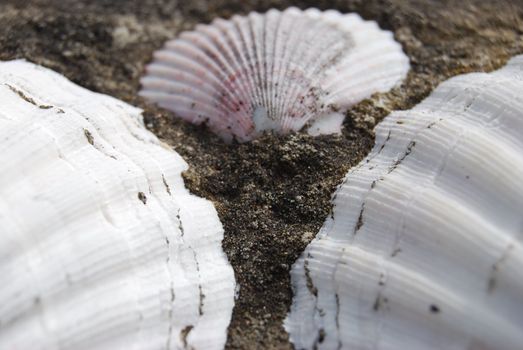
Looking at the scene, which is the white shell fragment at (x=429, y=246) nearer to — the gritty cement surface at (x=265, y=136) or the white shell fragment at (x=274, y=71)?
the gritty cement surface at (x=265, y=136)

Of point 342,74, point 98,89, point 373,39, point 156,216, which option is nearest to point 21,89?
point 98,89

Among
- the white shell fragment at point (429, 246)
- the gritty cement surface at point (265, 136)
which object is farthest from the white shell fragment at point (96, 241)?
the white shell fragment at point (429, 246)

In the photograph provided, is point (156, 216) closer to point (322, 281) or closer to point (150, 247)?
point (150, 247)

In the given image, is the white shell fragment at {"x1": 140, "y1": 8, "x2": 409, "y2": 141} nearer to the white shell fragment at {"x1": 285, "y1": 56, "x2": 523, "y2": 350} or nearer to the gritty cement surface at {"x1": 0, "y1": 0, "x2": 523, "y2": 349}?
the gritty cement surface at {"x1": 0, "y1": 0, "x2": 523, "y2": 349}

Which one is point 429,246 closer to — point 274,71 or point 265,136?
point 265,136

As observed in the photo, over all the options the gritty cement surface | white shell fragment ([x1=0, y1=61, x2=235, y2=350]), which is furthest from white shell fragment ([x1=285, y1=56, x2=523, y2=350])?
white shell fragment ([x1=0, y1=61, x2=235, y2=350])
